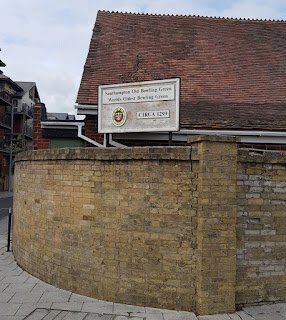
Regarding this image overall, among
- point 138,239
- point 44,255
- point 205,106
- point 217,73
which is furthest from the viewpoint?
point 217,73

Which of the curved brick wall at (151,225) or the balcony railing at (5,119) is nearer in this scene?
the curved brick wall at (151,225)

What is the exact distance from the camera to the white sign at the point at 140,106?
6.23m

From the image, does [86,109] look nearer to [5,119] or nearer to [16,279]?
[16,279]

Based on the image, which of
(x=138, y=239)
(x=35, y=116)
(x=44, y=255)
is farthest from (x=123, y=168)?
(x=35, y=116)

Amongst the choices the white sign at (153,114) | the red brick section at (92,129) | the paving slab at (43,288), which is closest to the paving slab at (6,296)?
the paving slab at (43,288)

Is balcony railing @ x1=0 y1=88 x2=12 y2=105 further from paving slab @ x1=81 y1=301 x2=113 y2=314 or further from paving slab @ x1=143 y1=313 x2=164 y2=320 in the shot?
paving slab @ x1=143 y1=313 x2=164 y2=320

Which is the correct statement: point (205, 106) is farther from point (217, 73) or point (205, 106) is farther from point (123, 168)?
point (123, 168)

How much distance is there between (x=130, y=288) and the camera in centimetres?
500

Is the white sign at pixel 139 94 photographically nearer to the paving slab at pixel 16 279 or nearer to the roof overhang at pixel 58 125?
the roof overhang at pixel 58 125

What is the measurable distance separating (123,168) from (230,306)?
2582 mm

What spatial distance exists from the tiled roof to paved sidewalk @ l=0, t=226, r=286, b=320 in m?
4.44

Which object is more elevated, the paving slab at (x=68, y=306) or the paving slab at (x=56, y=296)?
the paving slab at (x=68, y=306)

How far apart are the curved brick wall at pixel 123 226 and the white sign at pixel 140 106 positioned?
1.43m

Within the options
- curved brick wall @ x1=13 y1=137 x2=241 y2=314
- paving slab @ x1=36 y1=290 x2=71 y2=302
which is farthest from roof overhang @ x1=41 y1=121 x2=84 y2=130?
paving slab @ x1=36 y1=290 x2=71 y2=302
